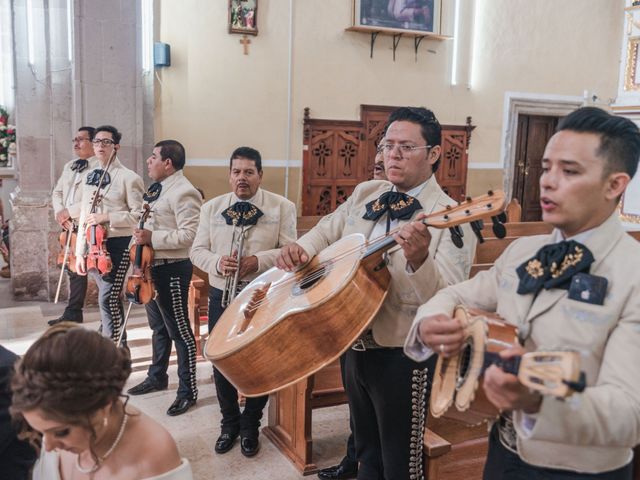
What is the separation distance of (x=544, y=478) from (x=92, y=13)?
252 inches

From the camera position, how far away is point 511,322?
4.96 ft

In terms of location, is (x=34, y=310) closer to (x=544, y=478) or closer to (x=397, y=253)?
(x=397, y=253)

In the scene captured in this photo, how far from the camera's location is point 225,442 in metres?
3.51

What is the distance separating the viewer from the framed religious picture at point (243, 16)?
24.8ft

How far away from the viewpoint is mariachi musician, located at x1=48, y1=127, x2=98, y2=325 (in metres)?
5.32

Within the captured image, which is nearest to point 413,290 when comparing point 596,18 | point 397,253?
point 397,253

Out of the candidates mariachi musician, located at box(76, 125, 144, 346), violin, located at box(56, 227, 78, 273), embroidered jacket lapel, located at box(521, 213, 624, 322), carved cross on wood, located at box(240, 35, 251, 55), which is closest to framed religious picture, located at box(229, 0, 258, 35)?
carved cross on wood, located at box(240, 35, 251, 55)

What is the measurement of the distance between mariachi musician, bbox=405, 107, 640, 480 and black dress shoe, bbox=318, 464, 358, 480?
1749 millimetres

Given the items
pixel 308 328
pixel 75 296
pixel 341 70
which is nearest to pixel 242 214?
pixel 308 328

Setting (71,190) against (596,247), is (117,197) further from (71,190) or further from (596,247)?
(596,247)

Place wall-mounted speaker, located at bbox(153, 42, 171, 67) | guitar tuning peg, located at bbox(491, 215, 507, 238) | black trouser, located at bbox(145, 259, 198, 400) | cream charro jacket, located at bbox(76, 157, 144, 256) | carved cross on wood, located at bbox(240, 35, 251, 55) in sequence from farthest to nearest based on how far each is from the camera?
1. carved cross on wood, located at bbox(240, 35, 251, 55)
2. wall-mounted speaker, located at bbox(153, 42, 171, 67)
3. cream charro jacket, located at bbox(76, 157, 144, 256)
4. black trouser, located at bbox(145, 259, 198, 400)
5. guitar tuning peg, located at bbox(491, 215, 507, 238)

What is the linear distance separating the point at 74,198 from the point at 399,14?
5200mm

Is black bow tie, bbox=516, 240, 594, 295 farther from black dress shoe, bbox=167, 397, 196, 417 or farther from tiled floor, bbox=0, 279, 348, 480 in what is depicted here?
black dress shoe, bbox=167, 397, 196, 417

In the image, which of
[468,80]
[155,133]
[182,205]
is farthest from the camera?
[468,80]
